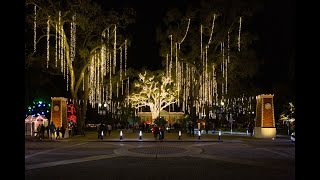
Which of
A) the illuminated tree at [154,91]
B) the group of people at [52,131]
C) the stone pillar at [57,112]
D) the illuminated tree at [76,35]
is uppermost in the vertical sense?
the illuminated tree at [76,35]

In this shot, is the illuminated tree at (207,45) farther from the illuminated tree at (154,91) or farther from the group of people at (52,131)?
the group of people at (52,131)

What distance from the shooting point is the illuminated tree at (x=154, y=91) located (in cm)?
6388

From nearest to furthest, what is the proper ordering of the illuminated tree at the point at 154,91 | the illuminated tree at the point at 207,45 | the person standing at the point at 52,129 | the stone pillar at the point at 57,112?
the person standing at the point at 52,129, the stone pillar at the point at 57,112, the illuminated tree at the point at 207,45, the illuminated tree at the point at 154,91

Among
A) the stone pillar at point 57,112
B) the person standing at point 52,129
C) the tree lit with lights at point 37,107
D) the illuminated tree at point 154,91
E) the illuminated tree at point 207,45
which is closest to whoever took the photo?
the person standing at point 52,129

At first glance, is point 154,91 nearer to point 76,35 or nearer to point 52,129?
point 76,35

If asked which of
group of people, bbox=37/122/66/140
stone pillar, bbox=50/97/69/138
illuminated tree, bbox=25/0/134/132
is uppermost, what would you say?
illuminated tree, bbox=25/0/134/132

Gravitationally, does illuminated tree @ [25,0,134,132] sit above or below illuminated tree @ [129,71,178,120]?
above

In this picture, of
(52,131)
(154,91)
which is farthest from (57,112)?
(154,91)

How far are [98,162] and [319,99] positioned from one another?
16666mm

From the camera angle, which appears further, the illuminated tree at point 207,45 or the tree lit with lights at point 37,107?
the tree lit with lights at point 37,107

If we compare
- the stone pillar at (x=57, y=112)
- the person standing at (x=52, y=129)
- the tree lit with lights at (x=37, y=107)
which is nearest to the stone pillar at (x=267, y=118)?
the stone pillar at (x=57, y=112)

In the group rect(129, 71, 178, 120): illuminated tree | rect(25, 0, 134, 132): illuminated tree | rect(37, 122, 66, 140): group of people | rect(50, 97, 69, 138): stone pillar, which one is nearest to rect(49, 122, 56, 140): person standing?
rect(37, 122, 66, 140): group of people

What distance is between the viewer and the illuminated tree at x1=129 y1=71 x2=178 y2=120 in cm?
6388

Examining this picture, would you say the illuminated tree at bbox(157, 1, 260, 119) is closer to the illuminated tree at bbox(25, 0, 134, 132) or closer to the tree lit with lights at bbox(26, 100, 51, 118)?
the illuminated tree at bbox(25, 0, 134, 132)
